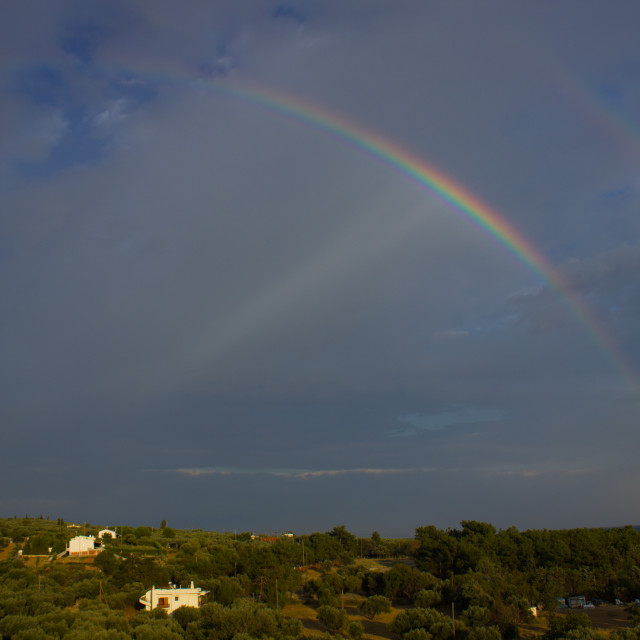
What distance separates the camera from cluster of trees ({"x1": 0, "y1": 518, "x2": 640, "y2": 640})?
31.6 m

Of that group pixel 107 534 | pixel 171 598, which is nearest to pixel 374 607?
pixel 171 598

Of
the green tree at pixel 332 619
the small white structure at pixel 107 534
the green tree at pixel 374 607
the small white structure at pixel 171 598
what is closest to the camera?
the green tree at pixel 332 619

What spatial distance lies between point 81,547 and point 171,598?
29.8 metres

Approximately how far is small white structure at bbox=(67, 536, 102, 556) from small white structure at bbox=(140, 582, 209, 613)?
2706cm

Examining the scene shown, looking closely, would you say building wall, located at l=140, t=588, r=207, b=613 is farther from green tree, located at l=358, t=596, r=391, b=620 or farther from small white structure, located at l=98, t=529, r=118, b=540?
small white structure, located at l=98, t=529, r=118, b=540

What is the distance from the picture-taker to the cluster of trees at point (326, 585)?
3158 cm

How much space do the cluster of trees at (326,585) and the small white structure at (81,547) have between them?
4.07ft

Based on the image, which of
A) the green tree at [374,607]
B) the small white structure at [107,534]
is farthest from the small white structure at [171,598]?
the small white structure at [107,534]

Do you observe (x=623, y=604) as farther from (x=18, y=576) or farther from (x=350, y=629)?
(x=18, y=576)

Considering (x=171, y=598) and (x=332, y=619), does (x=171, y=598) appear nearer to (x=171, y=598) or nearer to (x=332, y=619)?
(x=171, y=598)

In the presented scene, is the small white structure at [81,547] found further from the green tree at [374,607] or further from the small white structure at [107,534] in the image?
the green tree at [374,607]

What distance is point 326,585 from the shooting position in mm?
50125

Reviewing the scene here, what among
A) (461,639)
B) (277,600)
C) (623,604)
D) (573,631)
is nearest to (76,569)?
(277,600)

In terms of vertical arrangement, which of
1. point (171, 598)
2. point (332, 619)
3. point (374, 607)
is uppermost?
point (171, 598)
